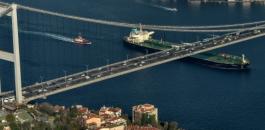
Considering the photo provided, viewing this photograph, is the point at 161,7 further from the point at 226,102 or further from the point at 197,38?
the point at 226,102

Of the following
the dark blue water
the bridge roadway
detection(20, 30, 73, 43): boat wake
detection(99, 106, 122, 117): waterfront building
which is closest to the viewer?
detection(99, 106, 122, 117): waterfront building

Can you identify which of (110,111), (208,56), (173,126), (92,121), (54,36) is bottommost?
(173,126)

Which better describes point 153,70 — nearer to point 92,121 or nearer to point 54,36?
point 54,36

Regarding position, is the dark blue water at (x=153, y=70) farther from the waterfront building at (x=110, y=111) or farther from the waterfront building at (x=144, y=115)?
the waterfront building at (x=110, y=111)

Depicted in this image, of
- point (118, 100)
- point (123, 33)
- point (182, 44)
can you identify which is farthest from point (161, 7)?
point (118, 100)

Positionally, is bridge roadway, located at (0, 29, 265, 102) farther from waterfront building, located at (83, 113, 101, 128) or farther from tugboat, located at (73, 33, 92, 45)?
tugboat, located at (73, 33, 92, 45)

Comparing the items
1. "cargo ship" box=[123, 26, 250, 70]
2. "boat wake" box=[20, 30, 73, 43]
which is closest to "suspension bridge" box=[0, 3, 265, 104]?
"cargo ship" box=[123, 26, 250, 70]

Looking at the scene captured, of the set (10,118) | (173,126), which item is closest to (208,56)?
(173,126)

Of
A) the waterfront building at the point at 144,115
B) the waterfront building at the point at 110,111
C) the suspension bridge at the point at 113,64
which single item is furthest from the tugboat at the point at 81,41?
the waterfront building at the point at 144,115
